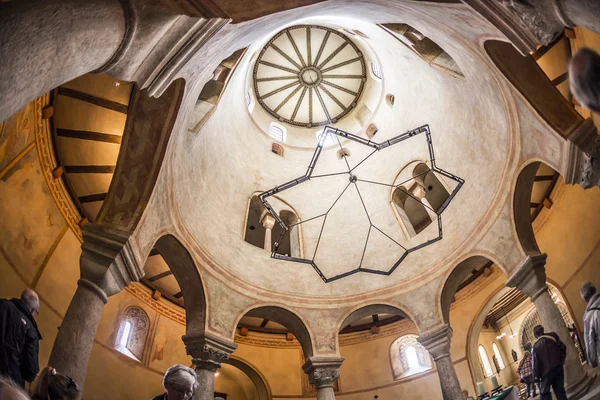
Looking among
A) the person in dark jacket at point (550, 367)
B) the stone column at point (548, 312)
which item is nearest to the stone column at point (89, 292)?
the person in dark jacket at point (550, 367)

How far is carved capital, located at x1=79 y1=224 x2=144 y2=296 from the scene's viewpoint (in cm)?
691

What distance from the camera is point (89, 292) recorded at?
6.69m

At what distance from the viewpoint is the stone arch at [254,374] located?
46.8 feet

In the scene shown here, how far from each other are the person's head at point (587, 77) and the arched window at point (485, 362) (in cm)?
1711

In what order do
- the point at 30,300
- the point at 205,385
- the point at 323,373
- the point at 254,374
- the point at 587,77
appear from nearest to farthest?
Answer: the point at 587,77, the point at 30,300, the point at 205,385, the point at 323,373, the point at 254,374

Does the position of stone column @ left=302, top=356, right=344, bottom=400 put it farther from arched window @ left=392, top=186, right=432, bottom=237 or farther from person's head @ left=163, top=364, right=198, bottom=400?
person's head @ left=163, top=364, right=198, bottom=400

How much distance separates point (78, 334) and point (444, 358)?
28.2ft

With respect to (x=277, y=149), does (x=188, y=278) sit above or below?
below

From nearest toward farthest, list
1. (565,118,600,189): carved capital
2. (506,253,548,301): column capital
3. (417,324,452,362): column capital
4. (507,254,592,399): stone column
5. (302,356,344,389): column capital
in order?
(565,118,600,189): carved capital < (507,254,592,399): stone column < (506,253,548,301): column capital < (417,324,452,362): column capital < (302,356,344,389): column capital

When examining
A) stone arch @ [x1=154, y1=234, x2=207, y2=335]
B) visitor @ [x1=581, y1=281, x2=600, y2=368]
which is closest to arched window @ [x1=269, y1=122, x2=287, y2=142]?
stone arch @ [x1=154, y1=234, x2=207, y2=335]

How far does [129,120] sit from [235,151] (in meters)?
5.94

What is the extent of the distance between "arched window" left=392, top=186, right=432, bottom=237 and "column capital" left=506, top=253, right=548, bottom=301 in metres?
4.59

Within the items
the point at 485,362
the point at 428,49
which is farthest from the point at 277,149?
the point at 485,362

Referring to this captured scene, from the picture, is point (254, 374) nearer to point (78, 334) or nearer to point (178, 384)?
point (78, 334)
